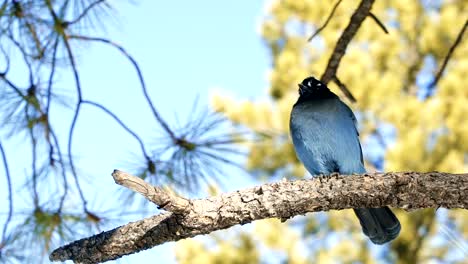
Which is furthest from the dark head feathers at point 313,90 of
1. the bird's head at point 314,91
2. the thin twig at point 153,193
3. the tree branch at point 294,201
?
the thin twig at point 153,193

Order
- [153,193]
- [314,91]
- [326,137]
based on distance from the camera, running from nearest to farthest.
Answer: [153,193], [326,137], [314,91]

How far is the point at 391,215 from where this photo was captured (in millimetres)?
2307

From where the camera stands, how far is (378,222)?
7.59 feet

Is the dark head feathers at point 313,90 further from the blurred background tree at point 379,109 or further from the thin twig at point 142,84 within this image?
the blurred background tree at point 379,109

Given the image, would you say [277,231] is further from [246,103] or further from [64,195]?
[64,195]

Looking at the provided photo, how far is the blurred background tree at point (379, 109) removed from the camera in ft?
24.6

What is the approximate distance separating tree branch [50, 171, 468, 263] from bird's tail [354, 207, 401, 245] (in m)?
0.47

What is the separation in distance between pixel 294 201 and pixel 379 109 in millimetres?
6685

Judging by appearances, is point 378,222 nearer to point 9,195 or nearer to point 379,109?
point 9,195

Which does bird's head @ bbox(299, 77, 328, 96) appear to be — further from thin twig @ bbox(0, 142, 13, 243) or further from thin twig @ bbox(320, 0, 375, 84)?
thin twig @ bbox(0, 142, 13, 243)

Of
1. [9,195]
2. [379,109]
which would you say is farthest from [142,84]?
[379,109]

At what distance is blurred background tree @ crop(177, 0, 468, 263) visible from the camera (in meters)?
7.49

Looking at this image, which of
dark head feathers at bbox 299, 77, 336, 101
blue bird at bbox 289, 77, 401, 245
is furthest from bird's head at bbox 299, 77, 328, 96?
blue bird at bbox 289, 77, 401, 245

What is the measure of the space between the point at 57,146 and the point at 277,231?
575 cm
